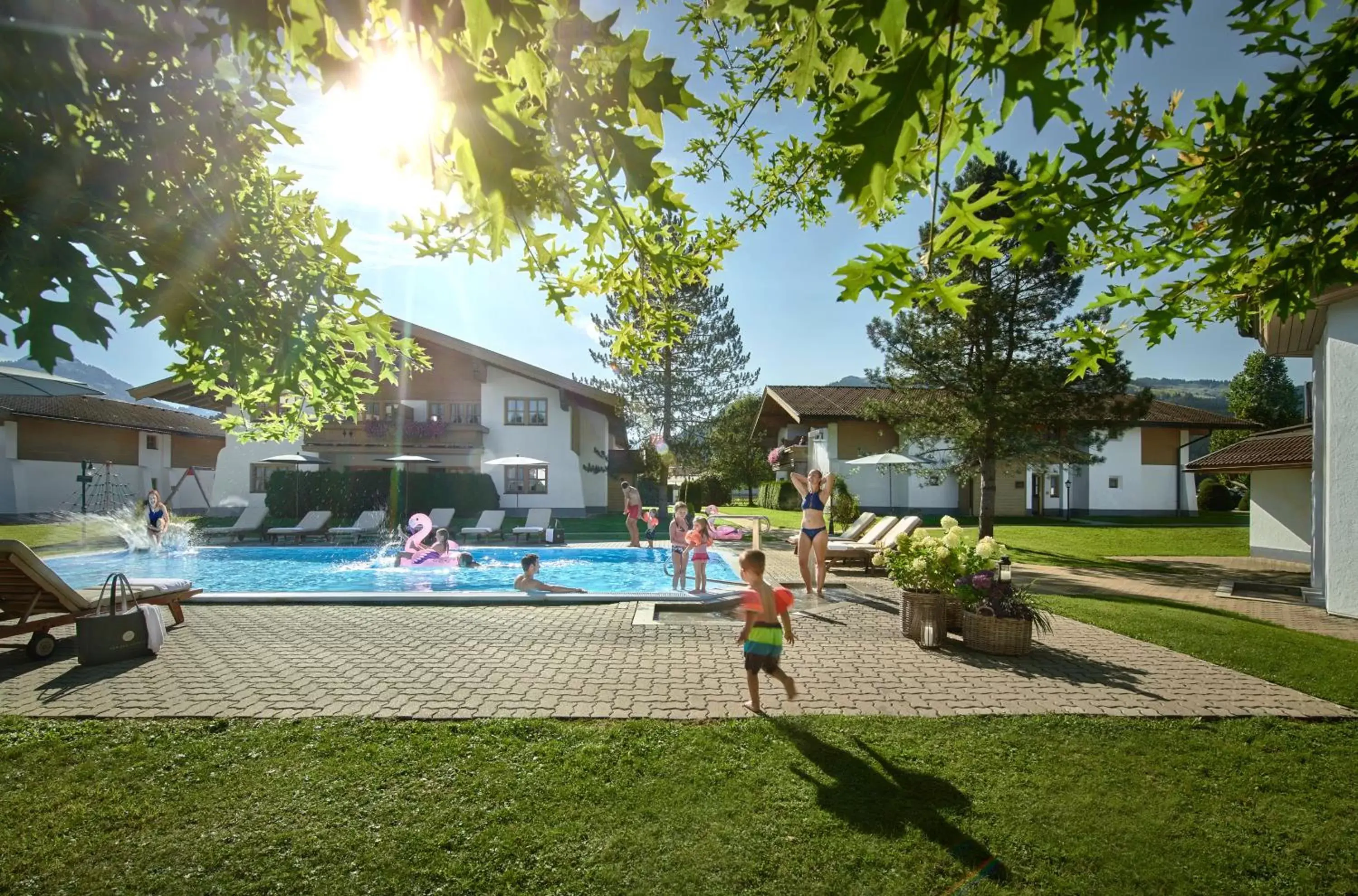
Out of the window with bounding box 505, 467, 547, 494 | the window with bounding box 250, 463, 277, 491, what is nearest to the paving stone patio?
the window with bounding box 505, 467, 547, 494

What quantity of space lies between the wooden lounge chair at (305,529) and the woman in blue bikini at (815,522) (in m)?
18.6

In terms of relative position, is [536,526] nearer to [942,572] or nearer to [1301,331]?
[942,572]

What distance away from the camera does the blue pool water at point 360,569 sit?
15.2 m

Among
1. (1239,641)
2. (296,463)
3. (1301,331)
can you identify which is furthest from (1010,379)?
(296,463)

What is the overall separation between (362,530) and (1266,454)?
2596 centimetres

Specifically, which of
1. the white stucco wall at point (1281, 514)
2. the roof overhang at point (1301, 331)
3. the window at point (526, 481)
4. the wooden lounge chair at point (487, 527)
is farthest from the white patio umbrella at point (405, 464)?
the white stucco wall at point (1281, 514)

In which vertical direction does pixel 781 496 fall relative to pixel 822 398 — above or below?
below

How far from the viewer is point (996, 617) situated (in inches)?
276

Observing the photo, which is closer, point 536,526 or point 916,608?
point 916,608

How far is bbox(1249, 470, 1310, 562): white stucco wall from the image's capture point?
16.5 m

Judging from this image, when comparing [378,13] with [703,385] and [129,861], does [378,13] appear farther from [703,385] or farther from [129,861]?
[703,385]

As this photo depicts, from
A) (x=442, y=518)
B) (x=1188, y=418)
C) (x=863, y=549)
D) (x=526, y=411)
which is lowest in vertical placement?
(x=442, y=518)

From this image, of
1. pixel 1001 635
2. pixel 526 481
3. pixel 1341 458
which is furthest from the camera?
pixel 526 481

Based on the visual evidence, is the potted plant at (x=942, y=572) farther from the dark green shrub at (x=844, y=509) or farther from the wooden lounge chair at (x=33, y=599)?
the dark green shrub at (x=844, y=509)
